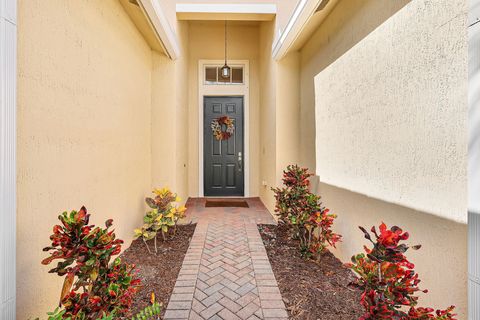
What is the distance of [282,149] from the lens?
383cm

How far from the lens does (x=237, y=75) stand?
5.60 m

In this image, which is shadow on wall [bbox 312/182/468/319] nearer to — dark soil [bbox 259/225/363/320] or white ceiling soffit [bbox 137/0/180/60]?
dark soil [bbox 259/225/363/320]

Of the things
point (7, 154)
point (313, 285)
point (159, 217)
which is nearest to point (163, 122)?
point (159, 217)

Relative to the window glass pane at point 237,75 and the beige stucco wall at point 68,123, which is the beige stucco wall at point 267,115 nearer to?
the window glass pane at point 237,75

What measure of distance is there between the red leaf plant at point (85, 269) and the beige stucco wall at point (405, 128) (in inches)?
65.7

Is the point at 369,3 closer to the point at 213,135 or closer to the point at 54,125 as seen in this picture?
the point at 54,125

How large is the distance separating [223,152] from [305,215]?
3.27 meters

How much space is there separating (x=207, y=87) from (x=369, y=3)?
394 cm

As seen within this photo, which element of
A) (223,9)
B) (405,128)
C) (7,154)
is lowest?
(7,154)

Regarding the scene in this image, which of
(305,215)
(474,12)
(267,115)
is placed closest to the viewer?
(474,12)

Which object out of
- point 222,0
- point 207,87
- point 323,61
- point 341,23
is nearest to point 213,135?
point 207,87

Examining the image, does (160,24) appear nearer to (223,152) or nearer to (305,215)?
(305,215)

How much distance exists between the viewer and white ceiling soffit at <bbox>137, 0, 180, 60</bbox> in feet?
7.91

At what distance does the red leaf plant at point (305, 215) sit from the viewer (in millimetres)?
2395
